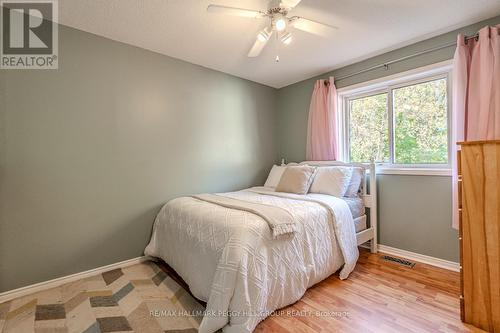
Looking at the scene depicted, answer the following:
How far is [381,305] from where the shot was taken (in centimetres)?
177

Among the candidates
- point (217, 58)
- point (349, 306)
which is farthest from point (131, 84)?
point (349, 306)

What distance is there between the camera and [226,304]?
1440mm

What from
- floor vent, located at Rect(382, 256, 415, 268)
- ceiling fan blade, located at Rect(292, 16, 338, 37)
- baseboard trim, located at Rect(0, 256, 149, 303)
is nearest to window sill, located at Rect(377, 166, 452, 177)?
floor vent, located at Rect(382, 256, 415, 268)

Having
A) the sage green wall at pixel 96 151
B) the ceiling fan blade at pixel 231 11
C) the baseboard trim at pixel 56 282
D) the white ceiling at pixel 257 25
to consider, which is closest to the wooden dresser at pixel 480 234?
the white ceiling at pixel 257 25

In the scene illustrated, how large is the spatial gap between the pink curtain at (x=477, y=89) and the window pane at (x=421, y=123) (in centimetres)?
26

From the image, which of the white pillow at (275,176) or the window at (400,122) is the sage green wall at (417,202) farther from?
the white pillow at (275,176)

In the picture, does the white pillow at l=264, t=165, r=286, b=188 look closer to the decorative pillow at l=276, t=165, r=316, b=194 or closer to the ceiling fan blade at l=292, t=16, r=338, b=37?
the decorative pillow at l=276, t=165, r=316, b=194

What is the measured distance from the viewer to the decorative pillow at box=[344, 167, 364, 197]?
2713mm

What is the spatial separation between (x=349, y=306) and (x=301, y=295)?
36 centimetres

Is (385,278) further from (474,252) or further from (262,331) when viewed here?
(262,331)

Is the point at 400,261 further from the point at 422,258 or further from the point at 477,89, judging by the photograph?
the point at 477,89

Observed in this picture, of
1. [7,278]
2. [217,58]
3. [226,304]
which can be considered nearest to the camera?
[226,304]

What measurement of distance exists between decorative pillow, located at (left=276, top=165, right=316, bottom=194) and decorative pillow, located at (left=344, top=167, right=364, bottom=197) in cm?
44

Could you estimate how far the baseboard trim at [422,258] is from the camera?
2.29 meters
